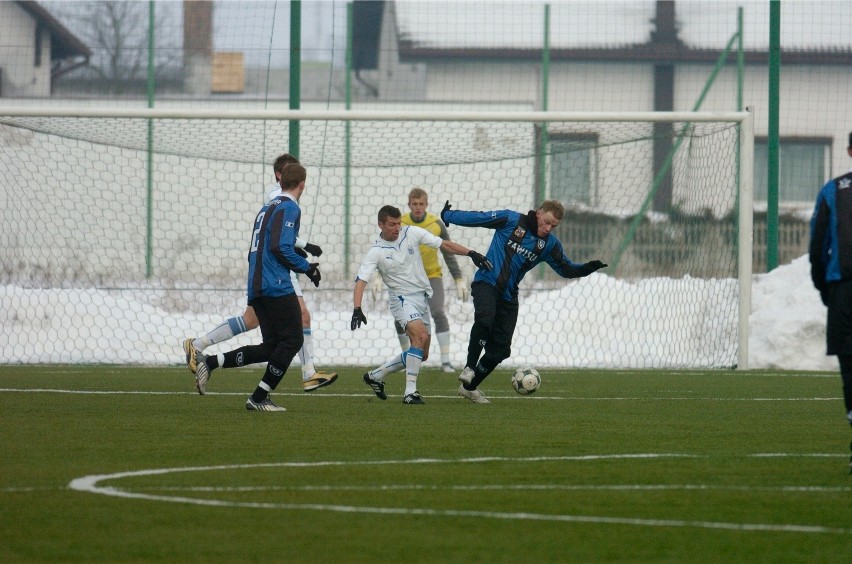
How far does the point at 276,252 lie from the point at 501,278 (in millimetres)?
2041

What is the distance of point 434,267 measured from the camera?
14.5m

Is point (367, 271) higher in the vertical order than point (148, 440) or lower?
higher

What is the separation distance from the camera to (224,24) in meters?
20.8

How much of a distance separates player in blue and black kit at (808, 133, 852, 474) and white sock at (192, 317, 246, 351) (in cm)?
523

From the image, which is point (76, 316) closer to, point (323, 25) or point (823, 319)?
point (323, 25)

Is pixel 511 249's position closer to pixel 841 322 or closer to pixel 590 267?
pixel 590 267

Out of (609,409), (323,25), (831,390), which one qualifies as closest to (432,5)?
(323,25)

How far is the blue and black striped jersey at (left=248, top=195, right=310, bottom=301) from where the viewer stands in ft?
31.1

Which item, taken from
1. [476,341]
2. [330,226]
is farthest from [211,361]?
[330,226]

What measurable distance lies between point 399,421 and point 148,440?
76.3 inches

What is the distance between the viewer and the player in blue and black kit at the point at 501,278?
34.8 feet

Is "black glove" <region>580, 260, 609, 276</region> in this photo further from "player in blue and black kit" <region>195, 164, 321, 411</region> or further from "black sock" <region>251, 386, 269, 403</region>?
"black sock" <region>251, 386, 269, 403</region>

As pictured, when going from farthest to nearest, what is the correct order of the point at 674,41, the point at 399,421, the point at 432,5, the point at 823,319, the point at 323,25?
the point at 674,41, the point at 432,5, the point at 323,25, the point at 823,319, the point at 399,421

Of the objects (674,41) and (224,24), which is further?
(674,41)
